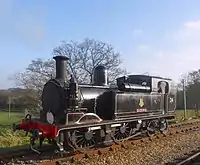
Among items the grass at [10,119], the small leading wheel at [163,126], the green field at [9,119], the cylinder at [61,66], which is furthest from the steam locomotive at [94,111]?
the green field at [9,119]

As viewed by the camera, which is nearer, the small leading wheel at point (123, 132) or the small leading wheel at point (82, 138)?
the small leading wheel at point (82, 138)

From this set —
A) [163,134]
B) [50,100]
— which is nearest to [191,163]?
[50,100]

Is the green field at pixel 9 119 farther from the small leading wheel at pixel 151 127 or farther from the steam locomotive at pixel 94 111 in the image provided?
the steam locomotive at pixel 94 111

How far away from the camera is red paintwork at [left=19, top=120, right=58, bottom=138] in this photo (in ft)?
30.9

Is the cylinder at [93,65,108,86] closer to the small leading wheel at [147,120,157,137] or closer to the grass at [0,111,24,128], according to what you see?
the small leading wheel at [147,120,157,137]

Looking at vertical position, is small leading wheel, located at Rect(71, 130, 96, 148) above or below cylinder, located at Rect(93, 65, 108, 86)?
below

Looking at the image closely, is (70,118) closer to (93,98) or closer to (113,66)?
(93,98)

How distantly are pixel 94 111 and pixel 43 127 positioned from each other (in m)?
2.70

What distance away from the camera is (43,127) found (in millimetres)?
9734

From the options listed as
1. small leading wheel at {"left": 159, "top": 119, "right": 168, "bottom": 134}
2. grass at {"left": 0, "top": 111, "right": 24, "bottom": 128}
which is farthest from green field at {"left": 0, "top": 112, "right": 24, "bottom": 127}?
small leading wheel at {"left": 159, "top": 119, "right": 168, "bottom": 134}

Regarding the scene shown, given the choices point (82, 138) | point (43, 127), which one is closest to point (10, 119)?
point (82, 138)

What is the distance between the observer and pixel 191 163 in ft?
31.4

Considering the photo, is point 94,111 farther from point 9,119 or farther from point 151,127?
point 9,119

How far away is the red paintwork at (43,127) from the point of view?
371 inches
